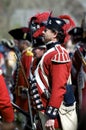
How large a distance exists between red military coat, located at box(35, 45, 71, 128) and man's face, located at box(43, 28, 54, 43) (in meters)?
0.14

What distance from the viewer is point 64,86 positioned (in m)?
7.41

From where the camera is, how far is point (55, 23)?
780 centimetres

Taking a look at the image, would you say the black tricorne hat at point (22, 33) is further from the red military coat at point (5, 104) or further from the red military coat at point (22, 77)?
the red military coat at point (5, 104)

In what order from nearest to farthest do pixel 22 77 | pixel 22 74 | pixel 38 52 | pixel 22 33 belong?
pixel 38 52
pixel 22 74
pixel 22 77
pixel 22 33

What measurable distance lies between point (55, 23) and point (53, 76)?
28.6 inches

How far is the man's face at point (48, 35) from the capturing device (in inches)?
303

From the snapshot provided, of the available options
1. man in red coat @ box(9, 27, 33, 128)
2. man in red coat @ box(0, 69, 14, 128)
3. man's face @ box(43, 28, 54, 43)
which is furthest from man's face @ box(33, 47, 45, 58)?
man in red coat @ box(0, 69, 14, 128)

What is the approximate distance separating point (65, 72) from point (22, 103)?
2697 mm

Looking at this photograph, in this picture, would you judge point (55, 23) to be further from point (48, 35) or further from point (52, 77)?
point (52, 77)

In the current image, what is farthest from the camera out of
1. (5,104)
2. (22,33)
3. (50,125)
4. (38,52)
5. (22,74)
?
(22,33)

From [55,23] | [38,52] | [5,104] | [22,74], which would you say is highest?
[55,23]

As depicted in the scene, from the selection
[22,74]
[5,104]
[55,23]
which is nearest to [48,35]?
[55,23]

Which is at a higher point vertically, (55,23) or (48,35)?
(55,23)

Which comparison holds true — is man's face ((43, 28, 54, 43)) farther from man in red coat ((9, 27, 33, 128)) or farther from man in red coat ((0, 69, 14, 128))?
man in red coat ((9, 27, 33, 128))
